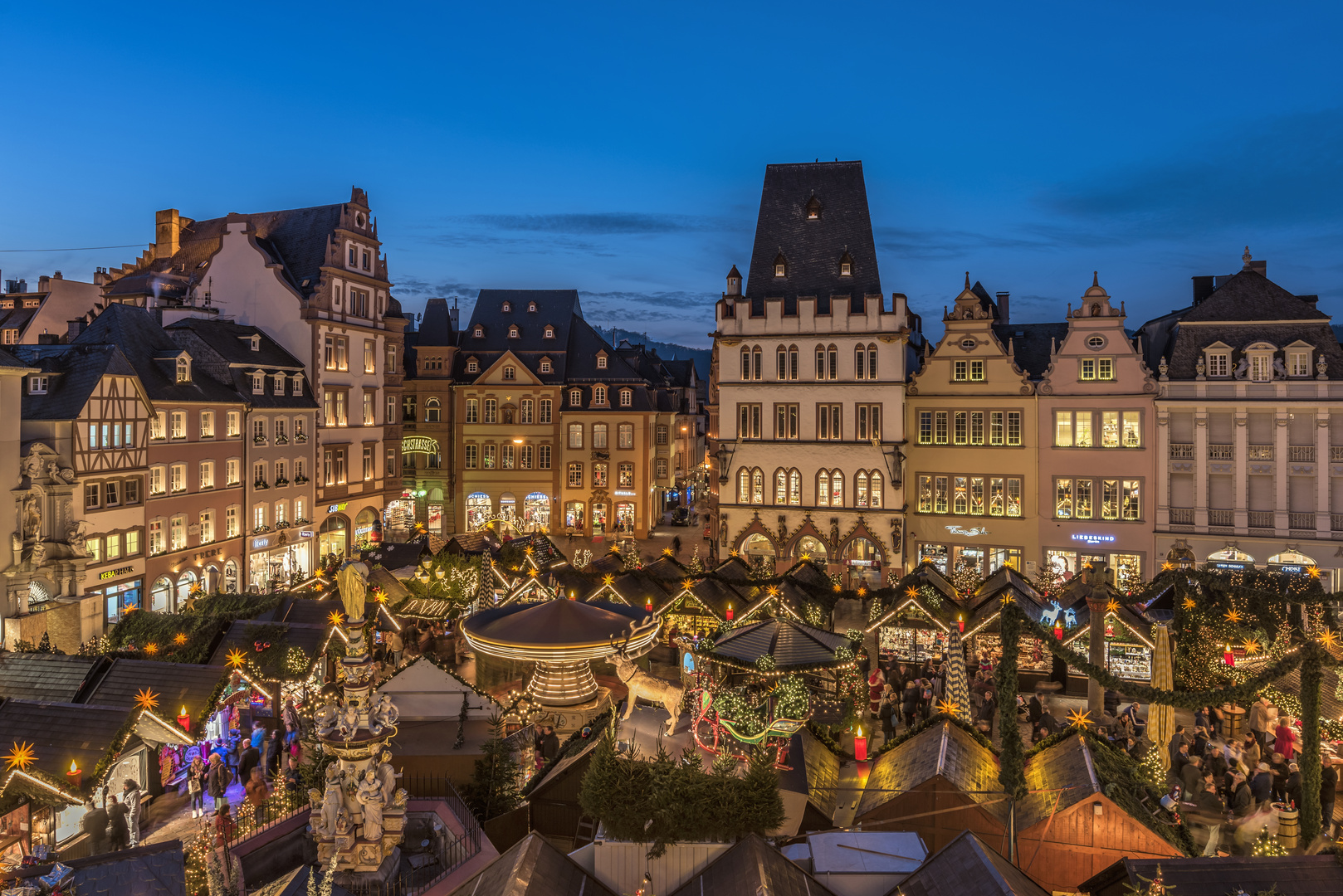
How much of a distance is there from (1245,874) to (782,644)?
10884 mm

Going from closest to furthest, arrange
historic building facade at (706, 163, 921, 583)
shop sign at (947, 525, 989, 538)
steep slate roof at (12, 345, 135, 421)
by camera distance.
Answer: steep slate roof at (12, 345, 135, 421) < shop sign at (947, 525, 989, 538) < historic building facade at (706, 163, 921, 583)

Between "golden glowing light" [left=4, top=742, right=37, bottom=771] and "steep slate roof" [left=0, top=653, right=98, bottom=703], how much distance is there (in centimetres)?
257

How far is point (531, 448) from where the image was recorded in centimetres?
4653

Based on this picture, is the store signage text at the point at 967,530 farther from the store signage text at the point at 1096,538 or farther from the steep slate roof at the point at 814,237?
the steep slate roof at the point at 814,237

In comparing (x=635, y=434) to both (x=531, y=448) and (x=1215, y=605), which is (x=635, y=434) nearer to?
(x=531, y=448)

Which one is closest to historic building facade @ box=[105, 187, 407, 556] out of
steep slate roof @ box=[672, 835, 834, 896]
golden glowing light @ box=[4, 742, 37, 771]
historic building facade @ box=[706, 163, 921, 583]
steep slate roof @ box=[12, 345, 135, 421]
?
steep slate roof @ box=[12, 345, 135, 421]

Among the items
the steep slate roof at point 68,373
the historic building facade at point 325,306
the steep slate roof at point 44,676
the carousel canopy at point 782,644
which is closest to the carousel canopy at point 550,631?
the carousel canopy at point 782,644

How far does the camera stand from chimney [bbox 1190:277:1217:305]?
35.8m

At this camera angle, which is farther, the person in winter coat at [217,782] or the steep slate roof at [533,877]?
the person in winter coat at [217,782]

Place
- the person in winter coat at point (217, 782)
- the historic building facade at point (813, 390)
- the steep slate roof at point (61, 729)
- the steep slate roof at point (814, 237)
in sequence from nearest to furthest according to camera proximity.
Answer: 1. the steep slate roof at point (61, 729)
2. the person in winter coat at point (217, 782)
3. the historic building facade at point (813, 390)
4. the steep slate roof at point (814, 237)

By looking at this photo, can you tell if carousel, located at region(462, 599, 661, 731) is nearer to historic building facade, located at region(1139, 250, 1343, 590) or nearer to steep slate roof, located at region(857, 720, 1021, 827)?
steep slate roof, located at region(857, 720, 1021, 827)

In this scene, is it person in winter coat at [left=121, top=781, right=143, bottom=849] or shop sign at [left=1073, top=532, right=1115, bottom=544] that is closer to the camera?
person in winter coat at [left=121, top=781, right=143, bottom=849]

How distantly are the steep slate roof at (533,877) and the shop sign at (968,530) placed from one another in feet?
91.8

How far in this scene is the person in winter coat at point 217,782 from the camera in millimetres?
13711
